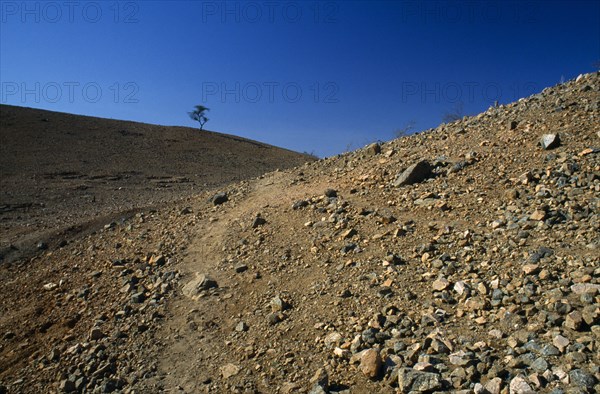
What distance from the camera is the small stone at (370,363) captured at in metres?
2.88

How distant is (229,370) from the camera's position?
10.7 feet

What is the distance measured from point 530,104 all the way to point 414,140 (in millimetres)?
1813

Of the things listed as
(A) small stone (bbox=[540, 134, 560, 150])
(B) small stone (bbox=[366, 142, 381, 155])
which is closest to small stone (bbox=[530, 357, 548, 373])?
(A) small stone (bbox=[540, 134, 560, 150])

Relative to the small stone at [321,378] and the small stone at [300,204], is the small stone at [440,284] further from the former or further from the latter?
the small stone at [300,204]

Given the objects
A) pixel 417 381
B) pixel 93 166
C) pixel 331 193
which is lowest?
pixel 417 381

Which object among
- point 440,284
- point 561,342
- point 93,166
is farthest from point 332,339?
point 93,166

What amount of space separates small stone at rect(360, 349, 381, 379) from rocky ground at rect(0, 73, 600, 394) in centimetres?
1

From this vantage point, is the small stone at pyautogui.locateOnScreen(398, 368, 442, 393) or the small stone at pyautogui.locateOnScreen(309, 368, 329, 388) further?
the small stone at pyautogui.locateOnScreen(309, 368, 329, 388)

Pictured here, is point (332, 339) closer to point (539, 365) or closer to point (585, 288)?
point (539, 365)

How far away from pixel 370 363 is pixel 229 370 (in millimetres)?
1057

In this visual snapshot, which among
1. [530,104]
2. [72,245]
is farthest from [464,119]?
[72,245]

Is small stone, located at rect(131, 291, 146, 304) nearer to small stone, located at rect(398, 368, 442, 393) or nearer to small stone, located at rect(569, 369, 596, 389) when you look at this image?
small stone, located at rect(398, 368, 442, 393)

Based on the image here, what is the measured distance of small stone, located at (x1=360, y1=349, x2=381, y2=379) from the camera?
2875 mm

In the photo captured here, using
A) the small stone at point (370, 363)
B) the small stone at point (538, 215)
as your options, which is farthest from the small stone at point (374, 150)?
the small stone at point (370, 363)
